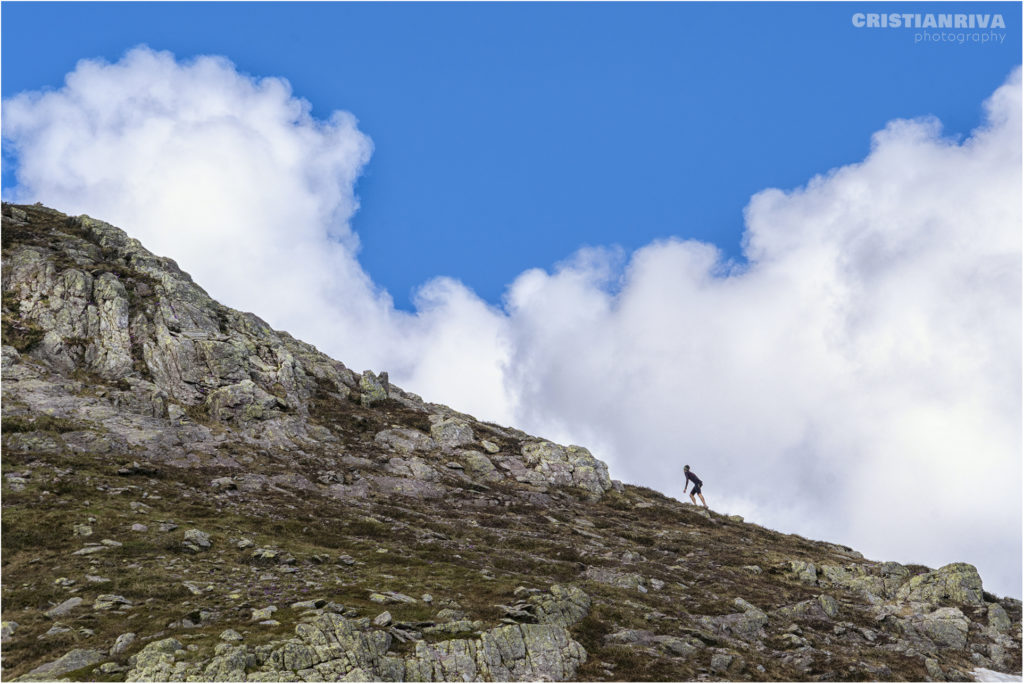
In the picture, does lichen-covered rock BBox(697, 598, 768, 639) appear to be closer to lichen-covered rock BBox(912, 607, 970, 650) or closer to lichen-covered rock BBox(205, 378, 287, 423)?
lichen-covered rock BBox(912, 607, 970, 650)

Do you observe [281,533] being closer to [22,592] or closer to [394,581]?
[394,581]

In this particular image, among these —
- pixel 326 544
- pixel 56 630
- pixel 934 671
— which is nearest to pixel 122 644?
pixel 56 630

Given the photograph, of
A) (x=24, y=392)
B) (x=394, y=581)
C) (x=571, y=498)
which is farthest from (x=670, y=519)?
(x=24, y=392)

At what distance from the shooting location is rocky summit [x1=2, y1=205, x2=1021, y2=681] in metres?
20.5

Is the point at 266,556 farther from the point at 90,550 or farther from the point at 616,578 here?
the point at 616,578

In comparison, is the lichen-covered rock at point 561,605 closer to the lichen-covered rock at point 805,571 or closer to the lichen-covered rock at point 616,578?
the lichen-covered rock at point 616,578

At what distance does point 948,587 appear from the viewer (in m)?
36.3

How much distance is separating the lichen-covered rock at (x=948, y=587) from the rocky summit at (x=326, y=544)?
0.52 feet

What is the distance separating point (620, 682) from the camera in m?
20.5

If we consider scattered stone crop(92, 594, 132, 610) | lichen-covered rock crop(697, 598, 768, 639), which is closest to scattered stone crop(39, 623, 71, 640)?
scattered stone crop(92, 594, 132, 610)

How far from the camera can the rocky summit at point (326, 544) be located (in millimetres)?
20531

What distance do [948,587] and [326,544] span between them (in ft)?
116

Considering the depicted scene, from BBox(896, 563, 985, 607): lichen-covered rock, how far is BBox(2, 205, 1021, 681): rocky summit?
6.2 inches

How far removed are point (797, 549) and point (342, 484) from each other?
112ft
